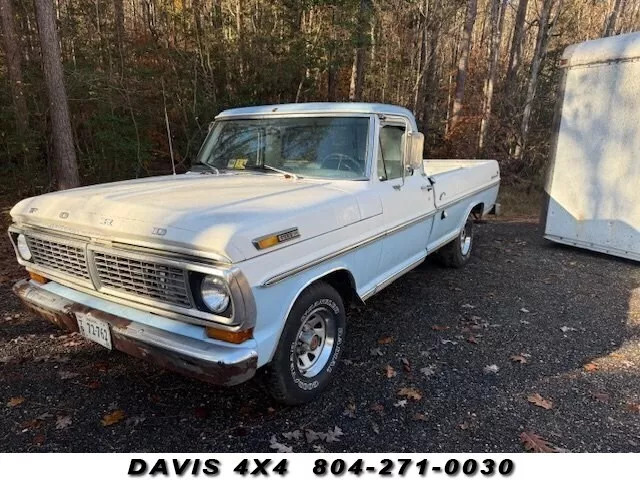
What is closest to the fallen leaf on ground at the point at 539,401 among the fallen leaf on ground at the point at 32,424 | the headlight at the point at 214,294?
the headlight at the point at 214,294

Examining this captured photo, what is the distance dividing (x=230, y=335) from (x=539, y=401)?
2228 millimetres

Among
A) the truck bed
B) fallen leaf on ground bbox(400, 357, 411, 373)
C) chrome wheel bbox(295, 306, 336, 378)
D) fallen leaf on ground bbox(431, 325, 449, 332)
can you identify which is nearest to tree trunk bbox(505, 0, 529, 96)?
the truck bed

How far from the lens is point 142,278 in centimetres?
255

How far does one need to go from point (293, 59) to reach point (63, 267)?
423 inches

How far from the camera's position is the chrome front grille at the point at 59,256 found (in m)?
2.84

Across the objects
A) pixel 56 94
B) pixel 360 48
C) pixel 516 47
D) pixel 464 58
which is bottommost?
pixel 56 94

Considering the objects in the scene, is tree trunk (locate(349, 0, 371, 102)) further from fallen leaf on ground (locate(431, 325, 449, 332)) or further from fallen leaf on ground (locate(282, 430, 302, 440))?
fallen leaf on ground (locate(282, 430, 302, 440))

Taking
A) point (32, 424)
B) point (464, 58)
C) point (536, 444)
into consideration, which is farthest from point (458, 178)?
point (464, 58)

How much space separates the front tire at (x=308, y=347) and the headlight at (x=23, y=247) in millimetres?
2075

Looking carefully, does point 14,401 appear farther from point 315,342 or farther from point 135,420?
point 315,342

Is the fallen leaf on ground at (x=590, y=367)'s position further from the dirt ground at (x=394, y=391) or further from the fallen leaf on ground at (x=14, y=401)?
the fallen leaf on ground at (x=14, y=401)

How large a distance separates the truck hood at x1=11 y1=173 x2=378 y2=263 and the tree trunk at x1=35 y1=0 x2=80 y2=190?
5589 millimetres

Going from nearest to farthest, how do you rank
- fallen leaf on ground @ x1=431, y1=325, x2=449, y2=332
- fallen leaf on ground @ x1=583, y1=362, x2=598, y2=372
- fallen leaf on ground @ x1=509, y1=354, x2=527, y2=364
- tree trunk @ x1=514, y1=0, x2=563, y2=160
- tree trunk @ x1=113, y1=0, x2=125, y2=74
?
fallen leaf on ground @ x1=583, y1=362, x2=598, y2=372, fallen leaf on ground @ x1=509, y1=354, x2=527, y2=364, fallen leaf on ground @ x1=431, y1=325, x2=449, y2=332, tree trunk @ x1=113, y1=0, x2=125, y2=74, tree trunk @ x1=514, y1=0, x2=563, y2=160

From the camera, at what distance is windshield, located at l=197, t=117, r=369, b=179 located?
3.67 m
